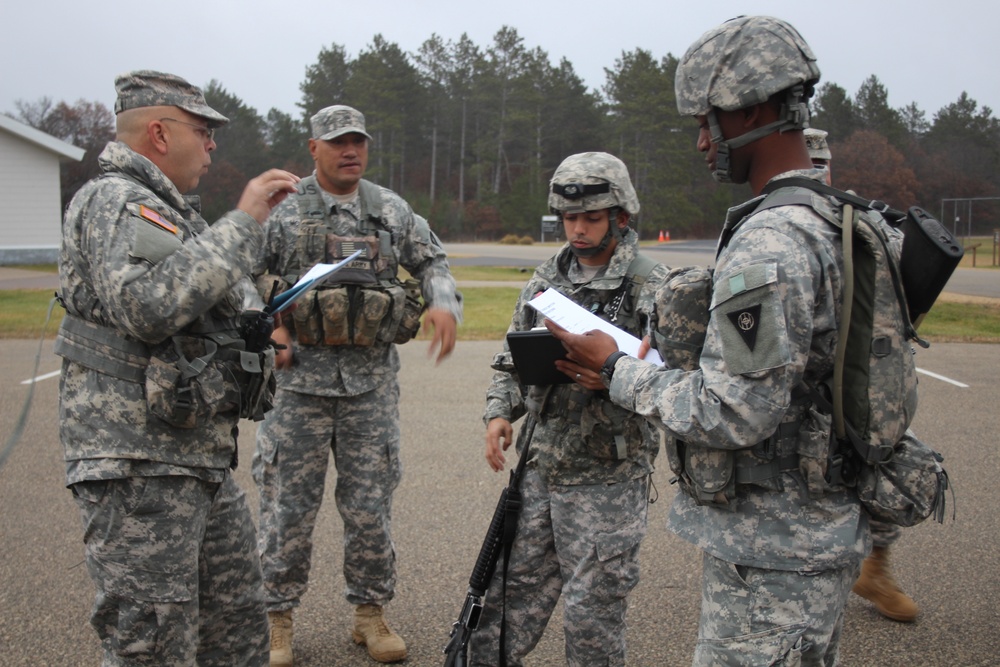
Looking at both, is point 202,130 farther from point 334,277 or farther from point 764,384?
point 764,384

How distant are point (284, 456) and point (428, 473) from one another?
7.58 ft

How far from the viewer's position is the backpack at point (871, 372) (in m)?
2.12

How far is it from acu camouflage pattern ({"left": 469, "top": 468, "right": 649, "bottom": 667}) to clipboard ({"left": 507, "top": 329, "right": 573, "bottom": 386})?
479mm

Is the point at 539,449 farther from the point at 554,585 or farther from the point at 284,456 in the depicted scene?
the point at 284,456

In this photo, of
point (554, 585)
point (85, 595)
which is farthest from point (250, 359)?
point (85, 595)

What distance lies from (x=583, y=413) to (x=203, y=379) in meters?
1.31

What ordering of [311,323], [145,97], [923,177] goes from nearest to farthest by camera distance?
[145,97], [311,323], [923,177]

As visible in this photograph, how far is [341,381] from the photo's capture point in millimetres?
4035

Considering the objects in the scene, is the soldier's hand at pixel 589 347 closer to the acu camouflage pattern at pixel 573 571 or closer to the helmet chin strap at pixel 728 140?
the helmet chin strap at pixel 728 140

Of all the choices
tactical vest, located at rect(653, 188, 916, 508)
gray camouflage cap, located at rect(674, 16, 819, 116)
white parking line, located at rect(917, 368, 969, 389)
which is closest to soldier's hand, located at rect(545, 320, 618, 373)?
tactical vest, located at rect(653, 188, 916, 508)

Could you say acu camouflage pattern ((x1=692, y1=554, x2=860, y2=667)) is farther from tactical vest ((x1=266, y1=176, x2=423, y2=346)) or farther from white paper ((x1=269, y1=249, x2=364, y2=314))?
tactical vest ((x1=266, y1=176, x2=423, y2=346))

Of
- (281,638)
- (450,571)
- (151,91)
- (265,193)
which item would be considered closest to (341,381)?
(281,638)

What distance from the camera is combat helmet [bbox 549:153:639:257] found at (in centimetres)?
331

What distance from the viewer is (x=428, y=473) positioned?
20.4 feet
